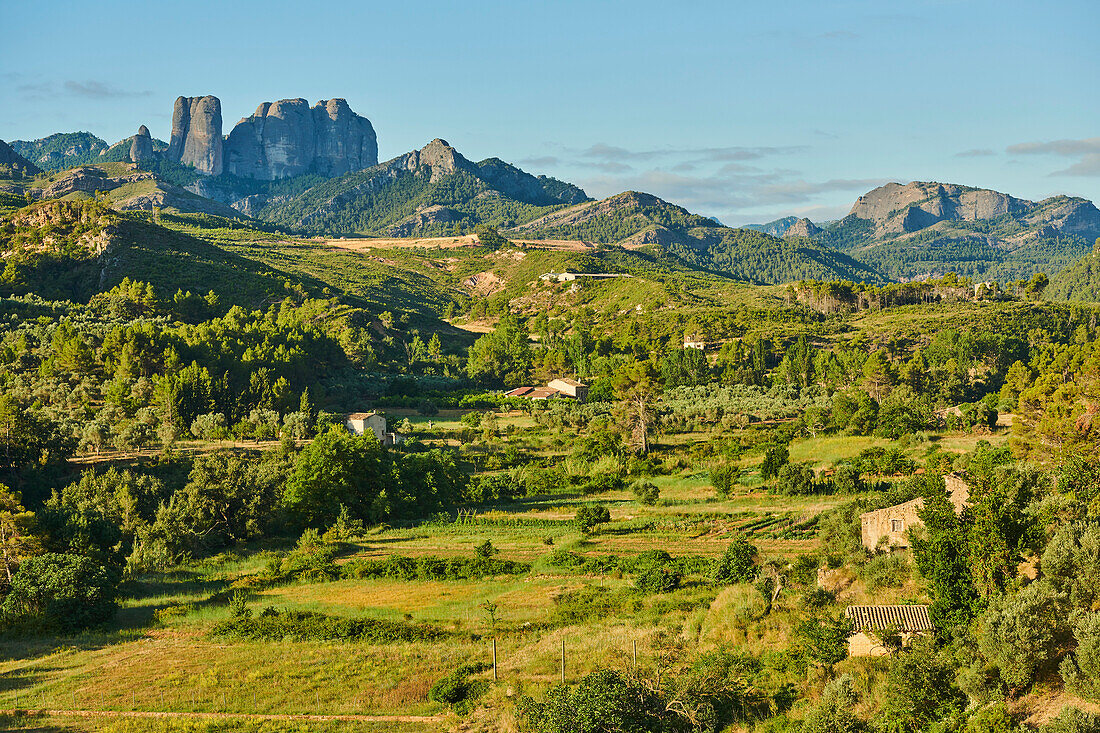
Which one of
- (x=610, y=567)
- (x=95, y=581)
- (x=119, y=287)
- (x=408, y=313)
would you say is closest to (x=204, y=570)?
(x=95, y=581)

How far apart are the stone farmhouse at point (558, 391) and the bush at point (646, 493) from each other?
3379cm

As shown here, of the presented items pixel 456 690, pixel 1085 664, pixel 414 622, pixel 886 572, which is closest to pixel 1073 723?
pixel 1085 664

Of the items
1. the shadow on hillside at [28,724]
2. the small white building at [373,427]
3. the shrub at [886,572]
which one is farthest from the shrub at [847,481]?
the shadow on hillside at [28,724]

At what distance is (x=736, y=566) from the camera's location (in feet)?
92.7

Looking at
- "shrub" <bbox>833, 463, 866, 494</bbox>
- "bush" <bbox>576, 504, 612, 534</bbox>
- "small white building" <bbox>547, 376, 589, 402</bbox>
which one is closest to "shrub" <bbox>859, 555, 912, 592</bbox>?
"bush" <bbox>576, 504, 612, 534</bbox>

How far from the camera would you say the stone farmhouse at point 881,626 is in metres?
20.0

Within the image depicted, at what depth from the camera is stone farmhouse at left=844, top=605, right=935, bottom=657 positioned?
20.0 metres

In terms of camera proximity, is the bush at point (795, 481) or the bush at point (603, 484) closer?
the bush at point (795, 481)

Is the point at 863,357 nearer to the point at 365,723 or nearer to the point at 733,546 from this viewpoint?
the point at 733,546

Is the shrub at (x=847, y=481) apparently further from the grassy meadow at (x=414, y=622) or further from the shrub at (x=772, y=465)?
the shrub at (x=772, y=465)

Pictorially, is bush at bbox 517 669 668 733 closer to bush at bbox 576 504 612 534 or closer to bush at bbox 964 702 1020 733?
bush at bbox 964 702 1020 733

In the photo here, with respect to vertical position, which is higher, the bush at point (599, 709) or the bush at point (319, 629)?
the bush at point (599, 709)

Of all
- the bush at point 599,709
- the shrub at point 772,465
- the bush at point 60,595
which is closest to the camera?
the bush at point 599,709

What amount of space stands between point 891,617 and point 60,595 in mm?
A: 24866
